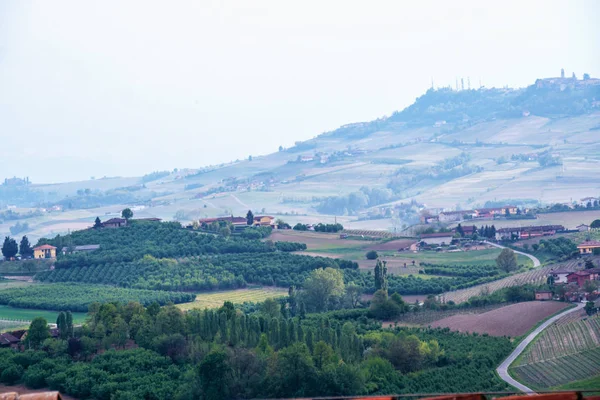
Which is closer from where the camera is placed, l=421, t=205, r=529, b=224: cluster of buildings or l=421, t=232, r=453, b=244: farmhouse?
l=421, t=232, r=453, b=244: farmhouse

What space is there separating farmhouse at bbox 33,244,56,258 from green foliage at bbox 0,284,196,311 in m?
11.9

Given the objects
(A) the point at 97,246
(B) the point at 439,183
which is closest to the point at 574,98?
(B) the point at 439,183

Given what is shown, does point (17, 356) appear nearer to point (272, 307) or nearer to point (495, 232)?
point (272, 307)

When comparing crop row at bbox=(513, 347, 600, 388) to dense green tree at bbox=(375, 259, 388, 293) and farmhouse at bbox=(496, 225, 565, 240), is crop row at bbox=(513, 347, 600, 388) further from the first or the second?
farmhouse at bbox=(496, 225, 565, 240)

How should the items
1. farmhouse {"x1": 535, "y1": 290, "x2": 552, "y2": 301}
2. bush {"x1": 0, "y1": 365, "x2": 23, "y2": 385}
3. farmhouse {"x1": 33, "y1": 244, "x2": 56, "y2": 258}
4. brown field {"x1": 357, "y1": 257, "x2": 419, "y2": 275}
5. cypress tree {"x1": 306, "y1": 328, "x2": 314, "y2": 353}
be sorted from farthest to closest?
farmhouse {"x1": 33, "y1": 244, "x2": 56, "y2": 258}, brown field {"x1": 357, "y1": 257, "x2": 419, "y2": 275}, farmhouse {"x1": 535, "y1": 290, "x2": 552, "y2": 301}, cypress tree {"x1": 306, "y1": 328, "x2": 314, "y2": 353}, bush {"x1": 0, "y1": 365, "x2": 23, "y2": 385}

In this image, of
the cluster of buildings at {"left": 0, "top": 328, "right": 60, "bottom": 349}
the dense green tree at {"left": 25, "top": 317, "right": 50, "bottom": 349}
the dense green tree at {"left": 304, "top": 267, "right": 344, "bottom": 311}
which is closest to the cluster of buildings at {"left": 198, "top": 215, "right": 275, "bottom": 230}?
the dense green tree at {"left": 304, "top": 267, "right": 344, "bottom": 311}

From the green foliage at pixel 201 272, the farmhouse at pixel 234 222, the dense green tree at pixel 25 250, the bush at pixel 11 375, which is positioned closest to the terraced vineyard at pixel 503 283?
the green foliage at pixel 201 272

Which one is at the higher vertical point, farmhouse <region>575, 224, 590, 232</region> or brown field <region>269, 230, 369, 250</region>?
brown field <region>269, 230, 369, 250</region>

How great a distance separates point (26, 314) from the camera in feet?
158

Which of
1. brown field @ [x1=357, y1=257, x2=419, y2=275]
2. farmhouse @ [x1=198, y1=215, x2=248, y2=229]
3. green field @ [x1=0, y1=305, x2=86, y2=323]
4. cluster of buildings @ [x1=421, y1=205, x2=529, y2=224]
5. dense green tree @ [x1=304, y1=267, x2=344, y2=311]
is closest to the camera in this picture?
green field @ [x1=0, y1=305, x2=86, y2=323]

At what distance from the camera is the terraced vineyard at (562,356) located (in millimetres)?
30266

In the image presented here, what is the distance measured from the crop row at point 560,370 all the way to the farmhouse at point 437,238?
1448 inches

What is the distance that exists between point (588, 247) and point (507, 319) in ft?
62.7

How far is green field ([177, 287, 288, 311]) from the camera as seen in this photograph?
50.2 m
